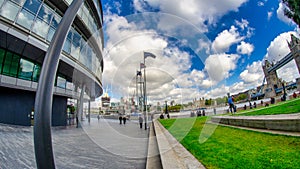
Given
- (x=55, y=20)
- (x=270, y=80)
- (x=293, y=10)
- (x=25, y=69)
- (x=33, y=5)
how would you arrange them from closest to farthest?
(x=293, y=10) < (x=33, y=5) < (x=55, y=20) < (x=25, y=69) < (x=270, y=80)

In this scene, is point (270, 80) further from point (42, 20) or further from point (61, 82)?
point (42, 20)

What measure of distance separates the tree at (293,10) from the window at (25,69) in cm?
2327

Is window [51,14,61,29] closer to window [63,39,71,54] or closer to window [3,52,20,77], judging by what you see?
window [63,39,71,54]

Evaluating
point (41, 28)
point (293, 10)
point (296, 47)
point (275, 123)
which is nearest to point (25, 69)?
point (41, 28)

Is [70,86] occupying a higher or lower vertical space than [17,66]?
lower

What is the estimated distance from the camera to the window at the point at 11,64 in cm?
1521

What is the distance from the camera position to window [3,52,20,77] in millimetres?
15211

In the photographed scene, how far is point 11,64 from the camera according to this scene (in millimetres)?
15633

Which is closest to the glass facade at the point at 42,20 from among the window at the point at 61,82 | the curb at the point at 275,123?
the window at the point at 61,82

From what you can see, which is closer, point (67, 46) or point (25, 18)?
point (25, 18)

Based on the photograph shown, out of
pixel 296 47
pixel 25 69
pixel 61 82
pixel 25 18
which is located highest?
pixel 296 47

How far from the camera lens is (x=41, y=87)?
1.53 m

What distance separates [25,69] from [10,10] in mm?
6875

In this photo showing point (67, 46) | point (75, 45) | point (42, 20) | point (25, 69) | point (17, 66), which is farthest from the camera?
point (75, 45)
